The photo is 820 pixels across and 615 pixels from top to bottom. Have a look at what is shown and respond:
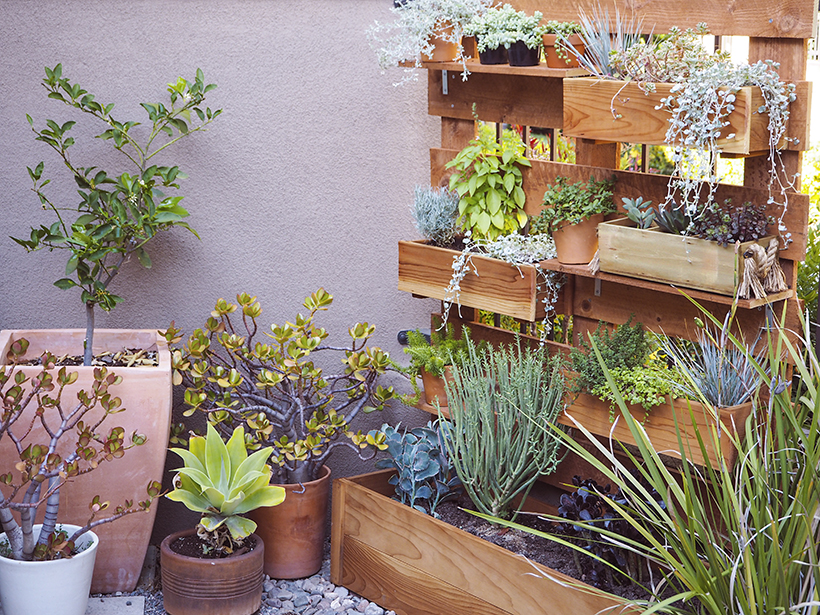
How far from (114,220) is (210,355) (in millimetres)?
530

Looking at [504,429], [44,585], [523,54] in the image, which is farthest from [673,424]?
[44,585]

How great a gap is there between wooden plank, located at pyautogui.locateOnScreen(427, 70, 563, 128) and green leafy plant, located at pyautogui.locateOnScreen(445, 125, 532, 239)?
0.11 meters

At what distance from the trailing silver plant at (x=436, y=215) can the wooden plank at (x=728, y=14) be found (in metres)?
0.69

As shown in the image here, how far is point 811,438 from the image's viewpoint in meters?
1.70

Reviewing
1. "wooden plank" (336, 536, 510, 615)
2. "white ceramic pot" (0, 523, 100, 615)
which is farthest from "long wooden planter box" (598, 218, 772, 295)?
"white ceramic pot" (0, 523, 100, 615)

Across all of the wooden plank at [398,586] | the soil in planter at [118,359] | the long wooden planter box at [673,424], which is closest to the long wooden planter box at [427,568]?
→ the wooden plank at [398,586]

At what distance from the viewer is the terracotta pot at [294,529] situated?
9.39 feet

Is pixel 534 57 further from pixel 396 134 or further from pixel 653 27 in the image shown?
pixel 396 134

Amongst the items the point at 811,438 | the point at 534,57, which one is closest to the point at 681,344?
the point at 811,438

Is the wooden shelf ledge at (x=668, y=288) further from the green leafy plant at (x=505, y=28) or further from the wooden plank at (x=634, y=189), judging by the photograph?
the green leafy plant at (x=505, y=28)

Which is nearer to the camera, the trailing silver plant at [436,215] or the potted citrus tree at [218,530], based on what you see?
the potted citrus tree at [218,530]

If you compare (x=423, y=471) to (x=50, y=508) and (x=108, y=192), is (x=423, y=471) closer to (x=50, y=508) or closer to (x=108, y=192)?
(x=50, y=508)

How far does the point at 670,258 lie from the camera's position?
223cm

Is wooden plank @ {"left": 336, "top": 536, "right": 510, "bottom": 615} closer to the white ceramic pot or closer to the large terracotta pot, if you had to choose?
the large terracotta pot
